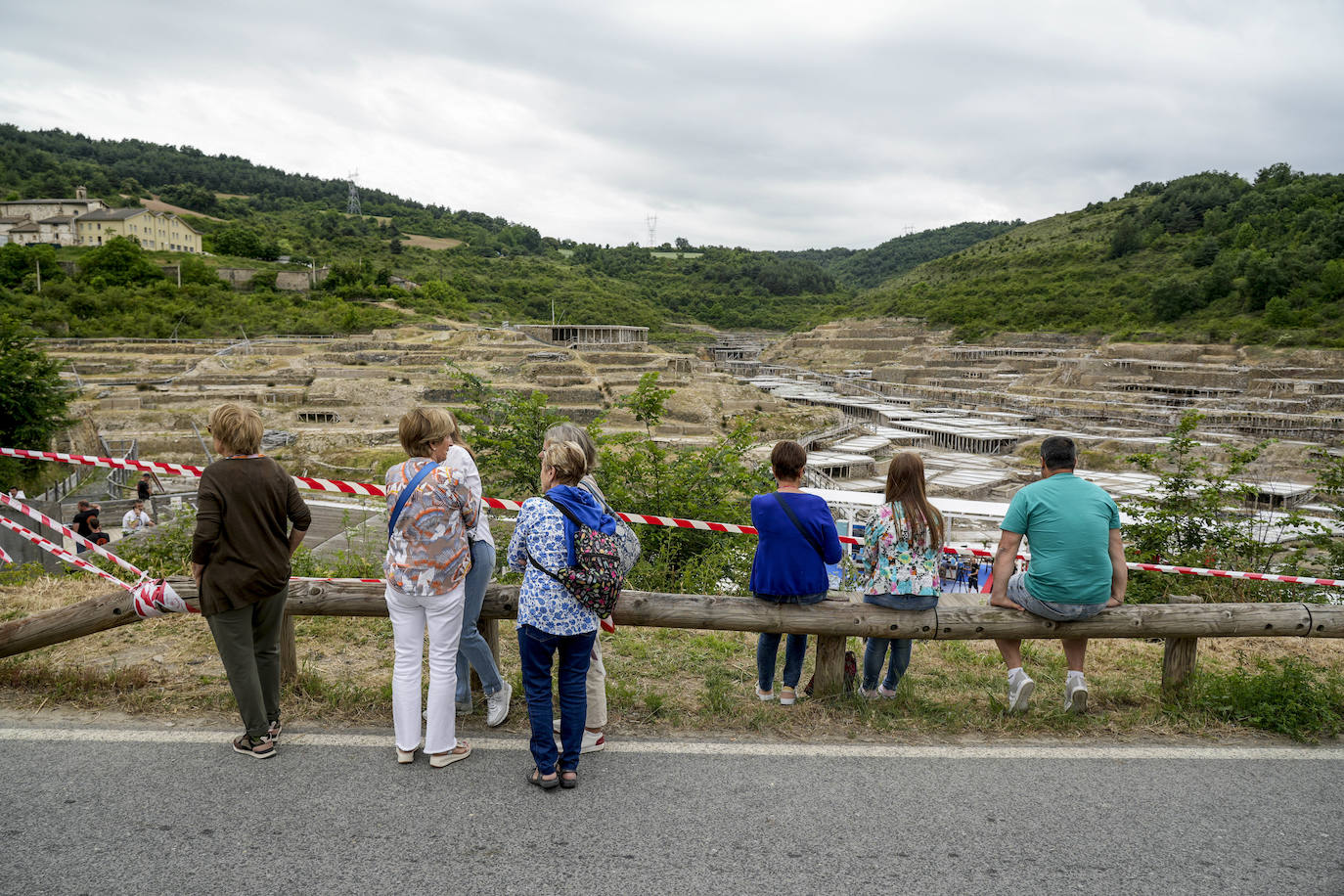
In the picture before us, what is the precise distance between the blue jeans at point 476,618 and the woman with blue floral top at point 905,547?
84.2 inches

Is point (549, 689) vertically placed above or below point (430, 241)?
below

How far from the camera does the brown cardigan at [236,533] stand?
3.46 metres

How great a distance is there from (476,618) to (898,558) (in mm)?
2378

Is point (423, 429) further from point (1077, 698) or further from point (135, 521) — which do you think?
point (135, 521)

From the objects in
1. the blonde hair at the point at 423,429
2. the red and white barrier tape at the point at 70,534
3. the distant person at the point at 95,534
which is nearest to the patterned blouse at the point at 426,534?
the blonde hair at the point at 423,429

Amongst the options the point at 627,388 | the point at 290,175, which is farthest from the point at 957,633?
the point at 290,175

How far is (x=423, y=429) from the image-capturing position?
3.71 m

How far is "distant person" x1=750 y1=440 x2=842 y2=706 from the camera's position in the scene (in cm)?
412

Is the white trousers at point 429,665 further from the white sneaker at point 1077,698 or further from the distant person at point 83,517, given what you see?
the distant person at point 83,517

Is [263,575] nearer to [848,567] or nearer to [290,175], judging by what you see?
[848,567]

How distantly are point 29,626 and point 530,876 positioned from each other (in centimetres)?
344

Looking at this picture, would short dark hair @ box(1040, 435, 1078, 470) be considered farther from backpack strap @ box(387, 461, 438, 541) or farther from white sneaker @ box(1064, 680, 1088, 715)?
backpack strap @ box(387, 461, 438, 541)

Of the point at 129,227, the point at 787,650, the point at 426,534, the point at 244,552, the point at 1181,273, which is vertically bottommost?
the point at 787,650

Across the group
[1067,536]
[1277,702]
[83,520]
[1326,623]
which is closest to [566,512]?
[1067,536]
